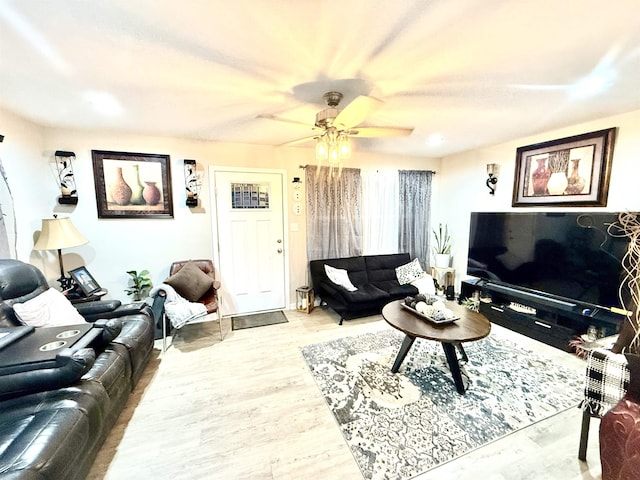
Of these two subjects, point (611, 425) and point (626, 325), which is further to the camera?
point (626, 325)

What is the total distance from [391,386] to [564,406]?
1276 mm

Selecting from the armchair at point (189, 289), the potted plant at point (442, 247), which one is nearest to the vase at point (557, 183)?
the potted plant at point (442, 247)

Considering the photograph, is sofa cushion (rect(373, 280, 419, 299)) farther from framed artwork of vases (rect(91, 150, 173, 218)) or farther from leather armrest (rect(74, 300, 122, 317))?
leather armrest (rect(74, 300, 122, 317))

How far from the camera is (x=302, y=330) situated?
3.37m

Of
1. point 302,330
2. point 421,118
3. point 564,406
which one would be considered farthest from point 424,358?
point 421,118

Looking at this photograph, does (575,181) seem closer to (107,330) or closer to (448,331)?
(448,331)

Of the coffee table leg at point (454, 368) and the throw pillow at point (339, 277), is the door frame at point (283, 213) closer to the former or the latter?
the throw pillow at point (339, 277)

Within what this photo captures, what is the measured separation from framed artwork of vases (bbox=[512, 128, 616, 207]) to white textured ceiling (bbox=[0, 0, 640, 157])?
1.01 ft

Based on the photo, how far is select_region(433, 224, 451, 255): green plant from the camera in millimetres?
4636

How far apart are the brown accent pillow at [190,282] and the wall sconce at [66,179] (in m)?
1.42

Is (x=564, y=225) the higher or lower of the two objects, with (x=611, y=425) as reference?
higher

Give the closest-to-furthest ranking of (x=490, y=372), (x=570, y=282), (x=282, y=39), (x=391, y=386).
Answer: (x=282, y=39) → (x=391, y=386) → (x=490, y=372) → (x=570, y=282)

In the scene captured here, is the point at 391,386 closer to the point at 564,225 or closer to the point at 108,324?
the point at 108,324

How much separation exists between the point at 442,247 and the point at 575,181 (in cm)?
204
